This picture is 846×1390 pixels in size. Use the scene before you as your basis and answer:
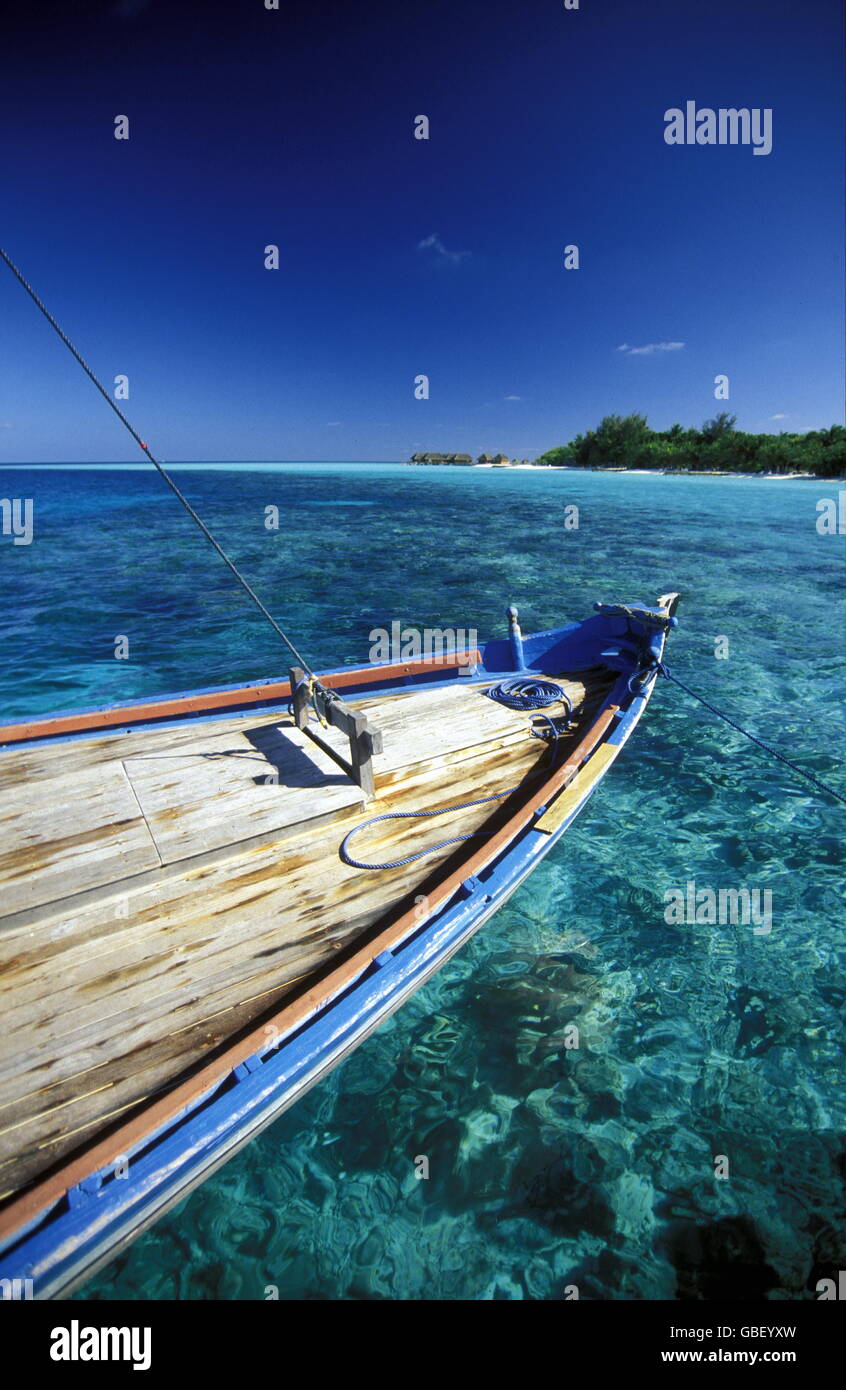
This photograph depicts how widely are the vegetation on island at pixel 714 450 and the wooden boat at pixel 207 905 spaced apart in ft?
352

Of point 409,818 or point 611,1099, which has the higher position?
point 409,818

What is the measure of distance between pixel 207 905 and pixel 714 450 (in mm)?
137112

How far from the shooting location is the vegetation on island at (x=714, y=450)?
93.2 metres

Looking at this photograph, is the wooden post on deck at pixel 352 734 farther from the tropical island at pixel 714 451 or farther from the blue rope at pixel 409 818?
the tropical island at pixel 714 451

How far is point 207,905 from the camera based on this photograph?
4.16 meters

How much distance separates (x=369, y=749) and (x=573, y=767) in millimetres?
2444

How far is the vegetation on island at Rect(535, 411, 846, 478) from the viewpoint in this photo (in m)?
93.2

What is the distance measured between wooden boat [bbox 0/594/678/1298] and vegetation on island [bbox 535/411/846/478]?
107m

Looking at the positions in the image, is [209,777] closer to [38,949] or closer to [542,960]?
[38,949]

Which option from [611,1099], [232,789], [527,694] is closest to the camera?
[611,1099]

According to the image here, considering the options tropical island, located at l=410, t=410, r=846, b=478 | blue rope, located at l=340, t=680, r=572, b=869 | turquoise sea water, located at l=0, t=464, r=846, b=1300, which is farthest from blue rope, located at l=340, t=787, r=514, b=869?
tropical island, located at l=410, t=410, r=846, b=478

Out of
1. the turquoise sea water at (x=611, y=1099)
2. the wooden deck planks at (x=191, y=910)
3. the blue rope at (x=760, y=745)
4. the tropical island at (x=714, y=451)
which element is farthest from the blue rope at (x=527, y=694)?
the tropical island at (x=714, y=451)

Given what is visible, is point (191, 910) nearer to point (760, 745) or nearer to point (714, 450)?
point (760, 745)

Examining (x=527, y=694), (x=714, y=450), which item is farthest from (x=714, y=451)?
(x=527, y=694)
